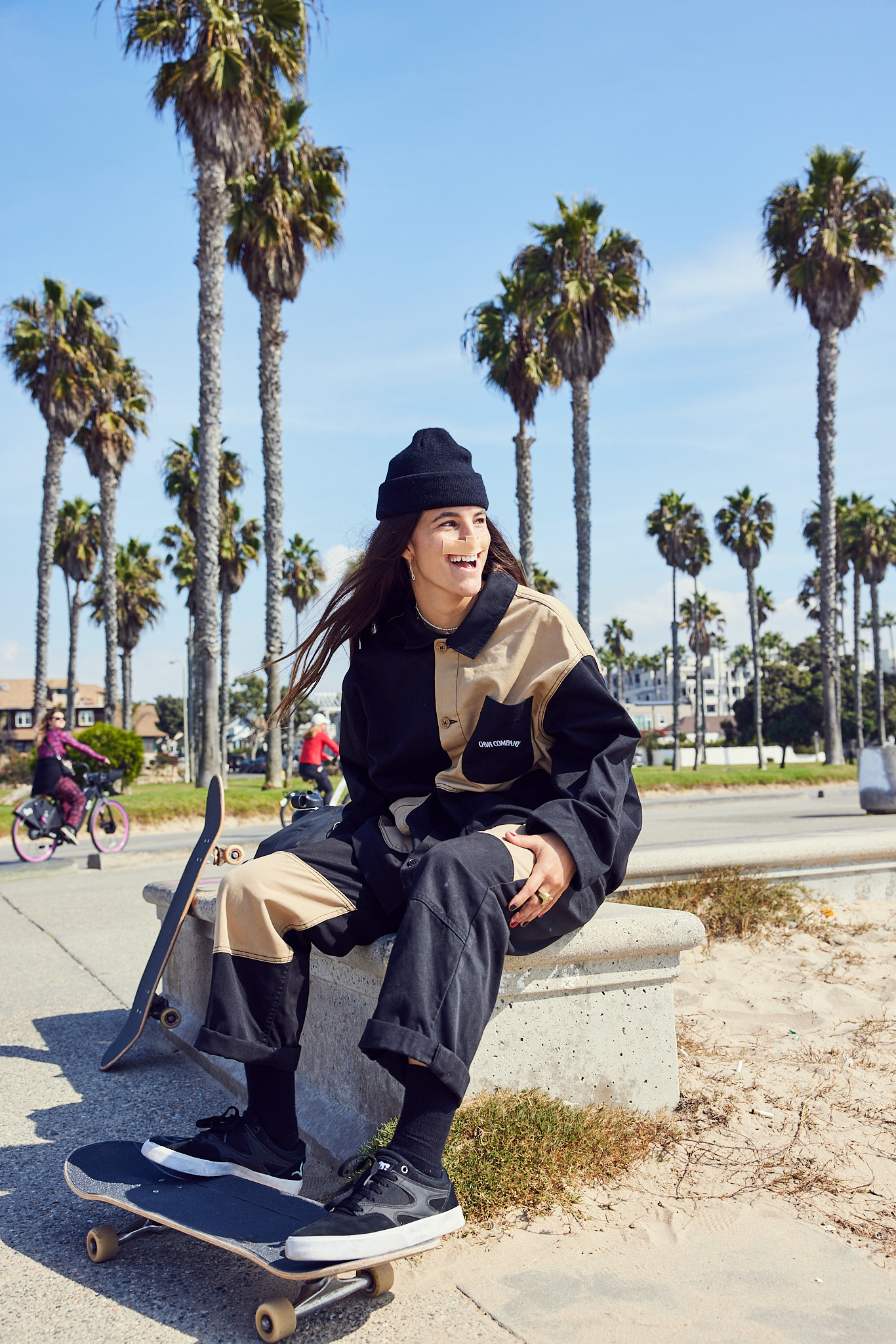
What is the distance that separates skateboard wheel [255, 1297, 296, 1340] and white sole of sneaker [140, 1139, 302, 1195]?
1.36ft

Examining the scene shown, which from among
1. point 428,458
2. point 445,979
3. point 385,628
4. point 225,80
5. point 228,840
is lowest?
point 228,840

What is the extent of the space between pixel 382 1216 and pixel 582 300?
→ 79.0ft

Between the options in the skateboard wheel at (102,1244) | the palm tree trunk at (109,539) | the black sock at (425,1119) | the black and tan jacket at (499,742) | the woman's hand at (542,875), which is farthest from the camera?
the palm tree trunk at (109,539)

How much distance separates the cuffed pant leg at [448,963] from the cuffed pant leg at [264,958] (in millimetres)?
376

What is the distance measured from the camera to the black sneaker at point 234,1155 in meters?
2.22

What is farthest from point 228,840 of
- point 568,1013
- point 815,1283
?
point 815,1283

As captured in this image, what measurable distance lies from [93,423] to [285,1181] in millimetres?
29178

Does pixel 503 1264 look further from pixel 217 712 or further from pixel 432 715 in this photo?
pixel 217 712

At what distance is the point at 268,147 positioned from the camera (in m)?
19.3

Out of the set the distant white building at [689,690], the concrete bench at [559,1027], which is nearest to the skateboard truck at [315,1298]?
the concrete bench at [559,1027]

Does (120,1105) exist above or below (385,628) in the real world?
below

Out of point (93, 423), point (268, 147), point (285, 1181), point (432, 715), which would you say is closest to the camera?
point (285, 1181)

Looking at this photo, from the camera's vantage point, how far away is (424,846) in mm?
2508

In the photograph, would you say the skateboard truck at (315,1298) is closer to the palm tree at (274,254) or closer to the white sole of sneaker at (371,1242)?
the white sole of sneaker at (371,1242)
